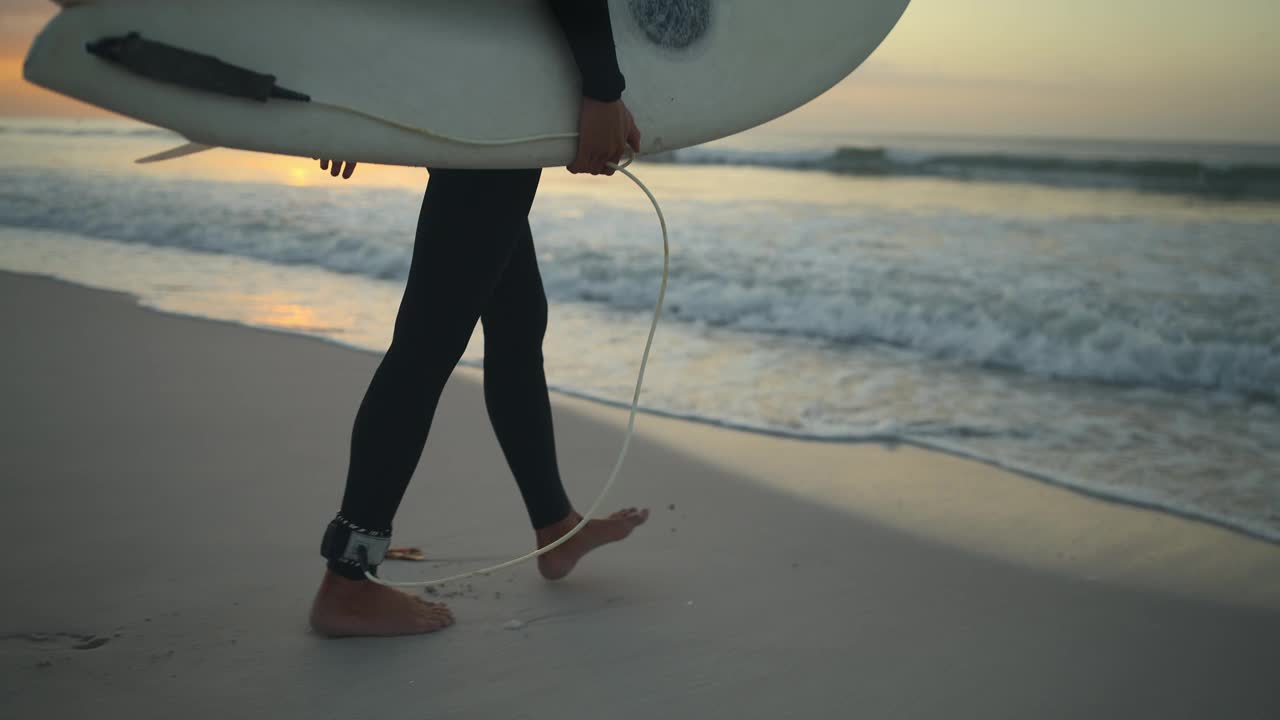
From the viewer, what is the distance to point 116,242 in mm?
7035

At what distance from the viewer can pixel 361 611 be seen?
1.66 metres

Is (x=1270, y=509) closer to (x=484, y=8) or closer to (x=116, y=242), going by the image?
(x=484, y=8)

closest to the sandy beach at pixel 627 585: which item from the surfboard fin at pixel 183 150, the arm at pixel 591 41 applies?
the surfboard fin at pixel 183 150

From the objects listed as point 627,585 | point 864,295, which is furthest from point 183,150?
point 864,295

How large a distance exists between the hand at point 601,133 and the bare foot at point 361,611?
78cm

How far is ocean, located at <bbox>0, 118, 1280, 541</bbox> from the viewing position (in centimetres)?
312

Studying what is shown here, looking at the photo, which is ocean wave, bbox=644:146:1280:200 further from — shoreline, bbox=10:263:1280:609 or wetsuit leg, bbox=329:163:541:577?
wetsuit leg, bbox=329:163:541:577

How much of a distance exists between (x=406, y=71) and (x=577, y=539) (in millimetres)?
904

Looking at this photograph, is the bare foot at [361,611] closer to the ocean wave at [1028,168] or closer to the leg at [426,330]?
the leg at [426,330]

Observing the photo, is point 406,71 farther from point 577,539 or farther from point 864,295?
point 864,295

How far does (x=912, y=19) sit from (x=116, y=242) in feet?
21.5

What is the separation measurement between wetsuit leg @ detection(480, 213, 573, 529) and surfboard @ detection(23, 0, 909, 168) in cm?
27

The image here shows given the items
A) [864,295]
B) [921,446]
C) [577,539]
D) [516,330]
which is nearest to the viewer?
[516,330]

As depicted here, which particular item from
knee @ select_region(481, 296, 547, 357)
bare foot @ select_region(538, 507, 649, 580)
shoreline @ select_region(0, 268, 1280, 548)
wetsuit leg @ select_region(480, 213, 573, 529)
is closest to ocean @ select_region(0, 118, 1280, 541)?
shoreline @ select_region(0, 268, 1280, 548)
